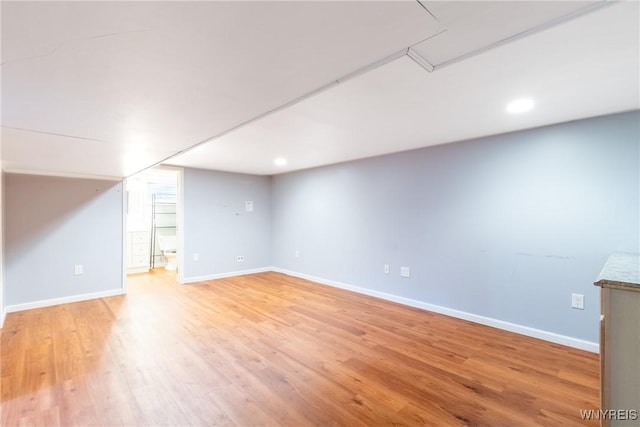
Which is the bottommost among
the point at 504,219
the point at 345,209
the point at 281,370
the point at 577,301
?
the point at 281,370

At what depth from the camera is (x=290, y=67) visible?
4.28 ft

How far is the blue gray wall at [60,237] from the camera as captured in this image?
3.50 m

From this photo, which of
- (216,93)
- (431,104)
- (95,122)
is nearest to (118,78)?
(216,93)

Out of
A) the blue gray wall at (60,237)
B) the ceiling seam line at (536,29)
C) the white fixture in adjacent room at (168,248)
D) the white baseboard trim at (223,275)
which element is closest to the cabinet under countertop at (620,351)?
the ceiling seam line at (536,29)

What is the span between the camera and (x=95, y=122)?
6.04 feet

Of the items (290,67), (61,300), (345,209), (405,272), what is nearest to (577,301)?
(405,272)

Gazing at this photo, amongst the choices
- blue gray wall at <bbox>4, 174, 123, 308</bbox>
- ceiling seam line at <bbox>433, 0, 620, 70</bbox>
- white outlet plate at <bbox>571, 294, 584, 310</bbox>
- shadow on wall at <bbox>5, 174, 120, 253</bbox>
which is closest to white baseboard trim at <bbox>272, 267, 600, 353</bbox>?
white outlet plate at <bbox>571, 294, 584, 310</bbox>

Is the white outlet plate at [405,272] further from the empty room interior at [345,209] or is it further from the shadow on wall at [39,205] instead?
the shadow on wall at [39,205]

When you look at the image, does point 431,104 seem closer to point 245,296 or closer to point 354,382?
point 354,382

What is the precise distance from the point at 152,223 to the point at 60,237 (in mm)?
3046

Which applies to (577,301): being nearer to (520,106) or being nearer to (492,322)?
(492,322)

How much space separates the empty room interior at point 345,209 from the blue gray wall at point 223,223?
141 mm

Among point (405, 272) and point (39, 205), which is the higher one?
point (39, 205)

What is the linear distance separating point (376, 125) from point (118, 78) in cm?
200
